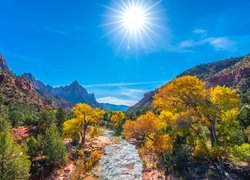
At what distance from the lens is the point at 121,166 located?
36.2 m

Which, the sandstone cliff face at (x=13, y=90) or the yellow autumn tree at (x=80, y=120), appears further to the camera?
the sandstone cliff face at (x=13, y=90)

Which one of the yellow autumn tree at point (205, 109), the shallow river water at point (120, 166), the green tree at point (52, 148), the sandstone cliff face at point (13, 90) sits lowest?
the shallow river water at point (120, 166)

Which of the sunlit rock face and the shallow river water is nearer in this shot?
the shallow river water

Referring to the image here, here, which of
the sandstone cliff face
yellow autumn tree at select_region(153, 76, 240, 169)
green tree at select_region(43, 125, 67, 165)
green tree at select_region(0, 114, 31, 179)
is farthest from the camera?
the sandstone cliff face

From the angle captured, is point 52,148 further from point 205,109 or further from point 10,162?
point 205,109

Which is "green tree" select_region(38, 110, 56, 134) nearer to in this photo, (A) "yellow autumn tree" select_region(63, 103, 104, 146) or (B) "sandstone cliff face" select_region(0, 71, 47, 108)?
(A) "yellow autumn tree" select_region(63, 103, 104, 146)

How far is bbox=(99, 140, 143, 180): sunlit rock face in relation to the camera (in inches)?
1229

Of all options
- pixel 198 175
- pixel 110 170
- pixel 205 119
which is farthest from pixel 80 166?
pixel 205 119

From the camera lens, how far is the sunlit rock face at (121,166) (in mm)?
31225

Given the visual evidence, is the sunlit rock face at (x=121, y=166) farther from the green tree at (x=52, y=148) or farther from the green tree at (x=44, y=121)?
the green tree at (x=44, y=121)

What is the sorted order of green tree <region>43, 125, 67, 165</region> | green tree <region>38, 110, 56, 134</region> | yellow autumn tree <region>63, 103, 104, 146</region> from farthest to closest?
green tree <region>38, 110, 56, 134</region>
yellow autumn tree <region>63, 103, 104, 146</region>
green tree <region>43, 125, 67, 165</region>

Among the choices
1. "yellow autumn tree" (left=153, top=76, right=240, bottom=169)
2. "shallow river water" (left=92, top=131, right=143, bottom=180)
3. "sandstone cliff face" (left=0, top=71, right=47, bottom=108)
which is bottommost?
"shallow river water" (left=92, top=131, right=143, bottom=180)

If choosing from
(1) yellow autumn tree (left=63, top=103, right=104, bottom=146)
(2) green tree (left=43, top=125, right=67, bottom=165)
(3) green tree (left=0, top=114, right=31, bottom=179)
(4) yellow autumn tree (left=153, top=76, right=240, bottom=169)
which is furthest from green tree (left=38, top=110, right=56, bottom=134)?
(4) yellow autumn tree (left=153, top=76, right=240, bottom=169)

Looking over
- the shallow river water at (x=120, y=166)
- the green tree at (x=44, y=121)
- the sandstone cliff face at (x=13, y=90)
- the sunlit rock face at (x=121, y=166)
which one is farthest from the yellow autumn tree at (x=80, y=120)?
the sandstone cliff face at (x=13, y=90)
